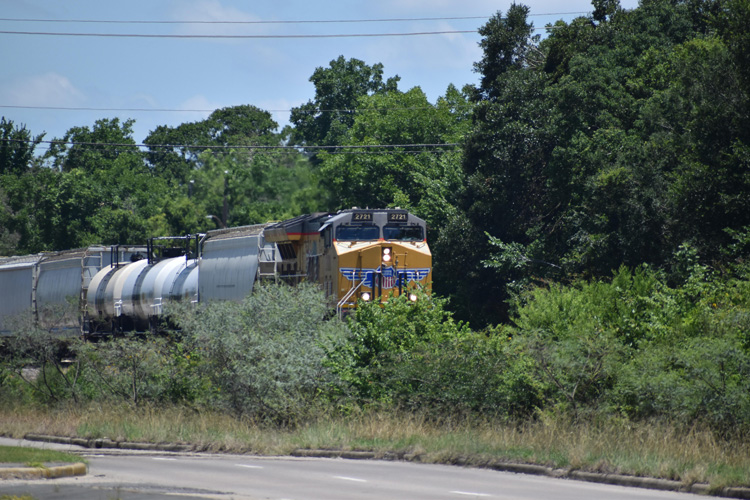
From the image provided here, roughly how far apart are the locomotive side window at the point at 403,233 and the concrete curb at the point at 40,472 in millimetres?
15359

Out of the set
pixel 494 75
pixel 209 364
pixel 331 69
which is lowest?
pixel 209 364

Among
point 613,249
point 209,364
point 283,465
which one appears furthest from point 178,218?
point 283,465

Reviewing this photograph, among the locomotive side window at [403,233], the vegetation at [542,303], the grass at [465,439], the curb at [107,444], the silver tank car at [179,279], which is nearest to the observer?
the grass at [465,439]

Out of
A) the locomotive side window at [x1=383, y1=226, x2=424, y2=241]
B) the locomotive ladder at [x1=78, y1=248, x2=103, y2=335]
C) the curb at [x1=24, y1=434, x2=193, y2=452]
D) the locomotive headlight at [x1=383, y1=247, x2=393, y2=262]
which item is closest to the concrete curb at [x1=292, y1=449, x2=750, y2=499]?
the curb at [x1=24, y1=434, x2=193, y2=452]

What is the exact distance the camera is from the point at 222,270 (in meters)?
32.5

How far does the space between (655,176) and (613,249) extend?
3.51 metres

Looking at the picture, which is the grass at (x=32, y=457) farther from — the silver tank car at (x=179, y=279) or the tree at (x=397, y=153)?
the tree at (x=397, y=153)

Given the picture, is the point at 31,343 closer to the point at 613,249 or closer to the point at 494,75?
the point at 613,249

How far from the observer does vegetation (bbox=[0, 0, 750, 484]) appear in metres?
16.5

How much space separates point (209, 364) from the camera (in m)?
22.0

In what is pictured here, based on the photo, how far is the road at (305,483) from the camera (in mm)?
11914

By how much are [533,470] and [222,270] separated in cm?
1983

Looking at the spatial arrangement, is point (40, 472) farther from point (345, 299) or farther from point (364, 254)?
point (364, 254)

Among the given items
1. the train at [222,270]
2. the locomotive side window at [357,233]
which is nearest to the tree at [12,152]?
the train at [222,270]
